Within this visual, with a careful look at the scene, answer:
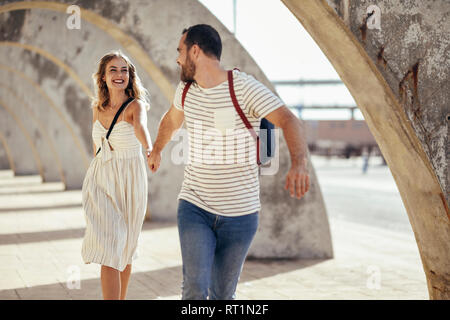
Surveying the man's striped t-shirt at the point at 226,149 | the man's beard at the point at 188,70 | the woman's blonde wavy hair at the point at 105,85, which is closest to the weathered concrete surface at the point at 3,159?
the woman's blonde wavy hair at the point at 105,85

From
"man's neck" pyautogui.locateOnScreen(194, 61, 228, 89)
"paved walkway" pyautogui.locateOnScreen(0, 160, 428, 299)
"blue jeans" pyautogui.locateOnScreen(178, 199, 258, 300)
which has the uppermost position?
"man's neck" pyautogui.locateOnScreen(194, 61, 228, 89)

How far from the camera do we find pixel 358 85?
173 inches

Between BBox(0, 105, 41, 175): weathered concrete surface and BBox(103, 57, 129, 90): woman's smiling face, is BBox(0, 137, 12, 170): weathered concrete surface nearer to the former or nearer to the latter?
BBox(0, 105, 41, 175): weathered concrete surface

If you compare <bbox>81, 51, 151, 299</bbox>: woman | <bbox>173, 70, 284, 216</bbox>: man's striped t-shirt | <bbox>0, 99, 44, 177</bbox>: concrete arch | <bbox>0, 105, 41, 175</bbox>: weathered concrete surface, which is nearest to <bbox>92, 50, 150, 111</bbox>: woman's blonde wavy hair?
<bbox>81, 51, 151, 299</bbox>: woman

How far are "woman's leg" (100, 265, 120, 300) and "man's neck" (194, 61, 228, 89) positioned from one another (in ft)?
5.75

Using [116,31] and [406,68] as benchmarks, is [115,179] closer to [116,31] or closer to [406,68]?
[406,68]

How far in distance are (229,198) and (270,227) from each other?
5052mm

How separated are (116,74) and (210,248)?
2.00 meters

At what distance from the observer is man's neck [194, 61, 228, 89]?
335cm

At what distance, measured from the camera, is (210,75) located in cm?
337

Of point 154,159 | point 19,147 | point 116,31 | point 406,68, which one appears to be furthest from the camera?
point 19,147

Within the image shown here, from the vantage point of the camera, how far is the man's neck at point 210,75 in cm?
335

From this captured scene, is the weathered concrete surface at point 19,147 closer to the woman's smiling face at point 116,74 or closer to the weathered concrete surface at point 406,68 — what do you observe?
the woman's smiling face at point 116,74

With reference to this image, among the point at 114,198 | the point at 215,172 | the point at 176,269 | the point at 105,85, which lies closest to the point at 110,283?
the point at 114,198
